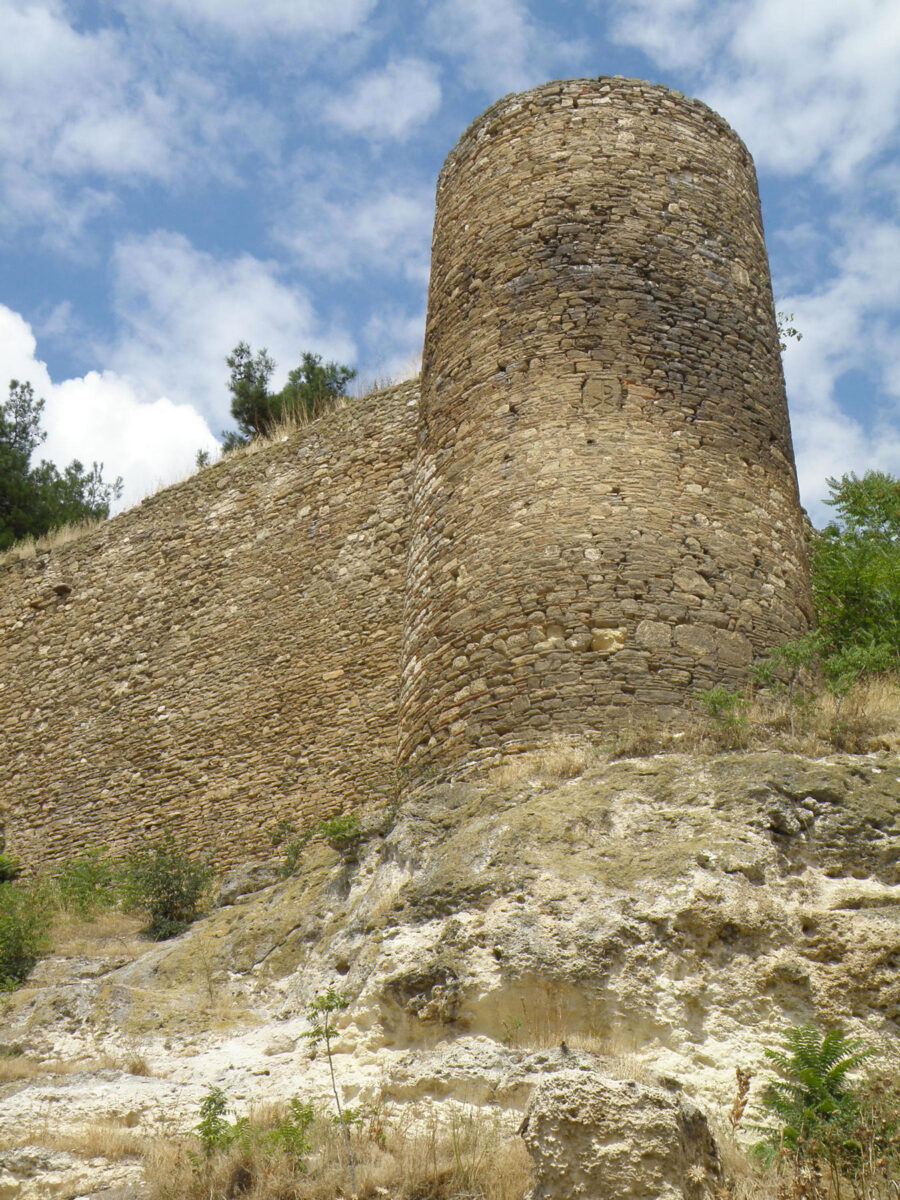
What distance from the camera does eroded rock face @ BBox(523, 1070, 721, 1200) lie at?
4.05 metres

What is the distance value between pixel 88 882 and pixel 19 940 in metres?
1.97

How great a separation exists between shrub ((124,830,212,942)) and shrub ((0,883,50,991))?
0.71m

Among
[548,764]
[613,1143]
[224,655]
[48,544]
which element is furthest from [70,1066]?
[48,544]

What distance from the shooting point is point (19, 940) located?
8148 mm

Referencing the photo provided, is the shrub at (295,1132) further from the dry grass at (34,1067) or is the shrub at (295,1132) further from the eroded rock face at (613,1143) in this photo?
the dry grass at (34,1067)

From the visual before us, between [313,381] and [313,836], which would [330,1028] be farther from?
[313,381]

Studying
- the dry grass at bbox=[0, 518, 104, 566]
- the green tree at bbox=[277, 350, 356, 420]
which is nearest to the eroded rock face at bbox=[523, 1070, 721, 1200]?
the dry grass at bbox=[0, 518, 104, 566]

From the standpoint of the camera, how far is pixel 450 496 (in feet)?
28.1

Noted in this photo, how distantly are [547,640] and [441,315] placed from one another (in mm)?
3450

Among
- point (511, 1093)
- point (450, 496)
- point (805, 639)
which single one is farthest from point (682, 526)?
point (511, 1093)

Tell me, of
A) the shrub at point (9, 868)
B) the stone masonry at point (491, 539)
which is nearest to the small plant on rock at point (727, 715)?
the stone masonry at point (491, 539)

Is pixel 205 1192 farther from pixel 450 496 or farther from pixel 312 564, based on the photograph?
pixel 312 564

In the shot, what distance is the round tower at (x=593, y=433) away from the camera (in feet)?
24.2

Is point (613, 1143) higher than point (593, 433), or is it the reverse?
point (593, 433)
